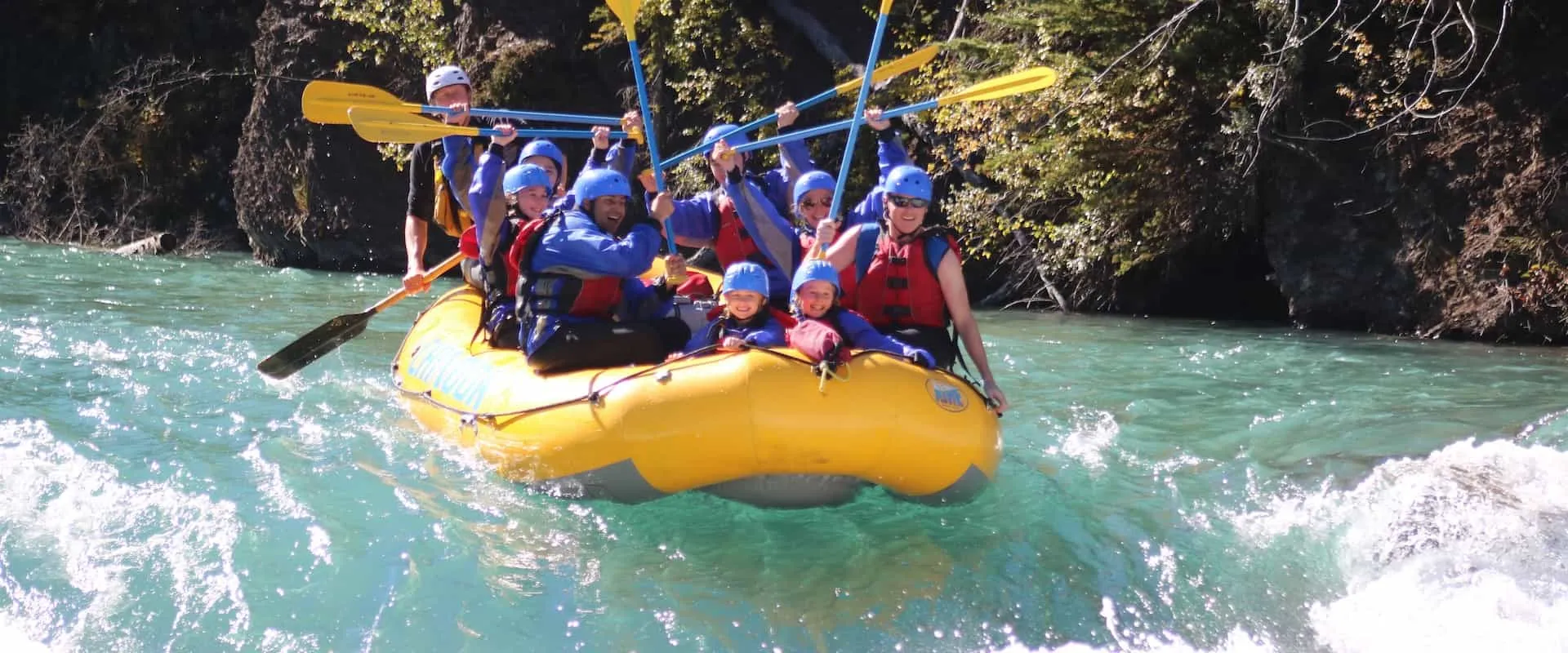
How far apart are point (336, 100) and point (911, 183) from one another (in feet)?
12.2

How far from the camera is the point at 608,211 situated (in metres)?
5.04

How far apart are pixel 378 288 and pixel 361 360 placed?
4457mm

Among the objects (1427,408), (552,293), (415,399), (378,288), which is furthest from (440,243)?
(1427,408)

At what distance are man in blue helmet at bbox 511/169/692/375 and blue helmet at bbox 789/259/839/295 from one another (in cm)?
63

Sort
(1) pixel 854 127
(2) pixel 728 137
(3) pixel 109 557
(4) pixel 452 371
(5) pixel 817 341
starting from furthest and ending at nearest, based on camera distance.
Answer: (2) pixel 728 137 → (1) pixel 854 127 → (4) pixel 452 371 → (5) pixel 817 341 → (3) pixel 109 557

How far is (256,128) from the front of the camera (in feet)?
46.8

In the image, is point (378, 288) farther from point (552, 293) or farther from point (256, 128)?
point (552, 293)

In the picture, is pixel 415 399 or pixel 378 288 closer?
pixel 415 399

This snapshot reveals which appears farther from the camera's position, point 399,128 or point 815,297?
point 399,128

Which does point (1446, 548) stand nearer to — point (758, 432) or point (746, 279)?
point (758, 432)

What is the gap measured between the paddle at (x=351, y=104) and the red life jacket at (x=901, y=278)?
2.12m

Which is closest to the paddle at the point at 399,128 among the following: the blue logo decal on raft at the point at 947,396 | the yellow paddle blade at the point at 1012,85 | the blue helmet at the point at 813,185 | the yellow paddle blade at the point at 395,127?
the yellow paddle blade at the point at 395,127

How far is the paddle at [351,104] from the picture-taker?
6.54 meters

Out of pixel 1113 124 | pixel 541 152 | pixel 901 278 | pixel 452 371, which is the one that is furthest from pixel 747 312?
pixel 1113 124
